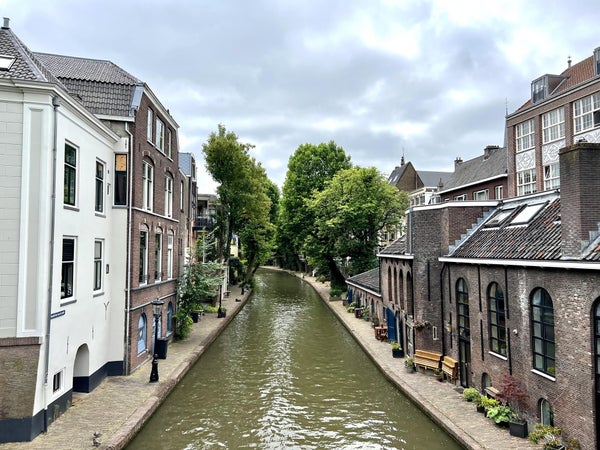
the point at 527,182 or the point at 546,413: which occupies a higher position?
the point at 527,182

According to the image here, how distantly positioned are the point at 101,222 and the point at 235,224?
26.7m

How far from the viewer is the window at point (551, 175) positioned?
27312 mm

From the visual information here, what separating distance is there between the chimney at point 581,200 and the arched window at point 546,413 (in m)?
3.90

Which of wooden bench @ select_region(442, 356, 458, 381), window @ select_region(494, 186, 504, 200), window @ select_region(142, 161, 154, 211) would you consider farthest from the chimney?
window @ select_region(494, 186, 504, 200)

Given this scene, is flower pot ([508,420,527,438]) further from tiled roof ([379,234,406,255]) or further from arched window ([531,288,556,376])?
tiled roof ([379,234,406,255])

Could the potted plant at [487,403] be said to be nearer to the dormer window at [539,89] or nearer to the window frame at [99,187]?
the window frame at [99,187]

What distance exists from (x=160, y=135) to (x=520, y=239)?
52.8ft

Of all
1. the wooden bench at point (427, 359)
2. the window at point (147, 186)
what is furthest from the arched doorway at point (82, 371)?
the wooden bench at point (427, 359)

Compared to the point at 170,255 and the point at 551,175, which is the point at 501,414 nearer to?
the point at 170,255

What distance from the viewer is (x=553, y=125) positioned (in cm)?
2752

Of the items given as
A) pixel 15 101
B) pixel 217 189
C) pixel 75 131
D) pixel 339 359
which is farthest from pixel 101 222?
pixel 217 189

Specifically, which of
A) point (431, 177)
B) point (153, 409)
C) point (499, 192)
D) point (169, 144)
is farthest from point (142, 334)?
point (431, 177)

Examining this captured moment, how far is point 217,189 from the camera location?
3734cm

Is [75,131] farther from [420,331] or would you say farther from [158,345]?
[420,331]
